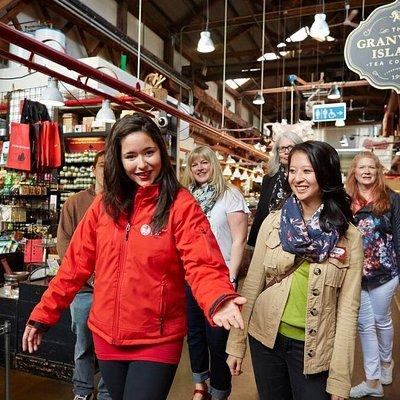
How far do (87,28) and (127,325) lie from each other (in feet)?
24.6

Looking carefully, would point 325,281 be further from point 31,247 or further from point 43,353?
point 31,247

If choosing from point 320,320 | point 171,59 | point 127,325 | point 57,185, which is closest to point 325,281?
point 320,320

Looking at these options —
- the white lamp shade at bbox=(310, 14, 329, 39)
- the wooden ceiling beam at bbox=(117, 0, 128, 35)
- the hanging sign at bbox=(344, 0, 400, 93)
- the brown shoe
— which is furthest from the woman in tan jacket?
the wooden ceiling beam at bbox=(117, 0, 128, 35)

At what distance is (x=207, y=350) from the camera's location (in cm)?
281

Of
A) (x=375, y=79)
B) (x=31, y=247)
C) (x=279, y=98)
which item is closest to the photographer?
(x=375, y=79)

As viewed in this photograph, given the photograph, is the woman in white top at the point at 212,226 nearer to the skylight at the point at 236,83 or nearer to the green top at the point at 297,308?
the green top at the point at 297,308

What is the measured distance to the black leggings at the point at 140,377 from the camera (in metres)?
1.55

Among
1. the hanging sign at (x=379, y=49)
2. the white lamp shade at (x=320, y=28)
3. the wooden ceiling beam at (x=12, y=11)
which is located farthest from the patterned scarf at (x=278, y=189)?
the wooden ceiling beam at (x=12, y=11)

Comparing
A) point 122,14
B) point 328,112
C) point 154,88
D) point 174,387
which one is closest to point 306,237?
point 174,387

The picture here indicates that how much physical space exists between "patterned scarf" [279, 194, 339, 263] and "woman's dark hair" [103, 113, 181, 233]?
1.65 feet

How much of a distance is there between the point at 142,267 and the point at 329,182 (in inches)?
33.3

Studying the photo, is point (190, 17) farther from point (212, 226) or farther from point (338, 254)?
point (338, 254)

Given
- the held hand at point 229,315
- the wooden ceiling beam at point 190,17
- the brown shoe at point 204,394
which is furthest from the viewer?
the wooden ceiling beam at point 190,17

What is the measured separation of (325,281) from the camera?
163 cm
